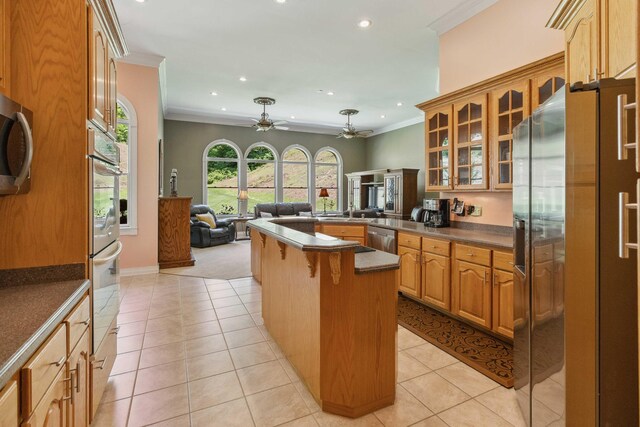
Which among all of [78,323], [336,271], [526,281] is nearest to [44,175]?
[78,323]

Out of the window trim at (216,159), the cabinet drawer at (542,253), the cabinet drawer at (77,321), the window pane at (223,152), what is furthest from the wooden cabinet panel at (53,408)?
the window pane at (223,152)

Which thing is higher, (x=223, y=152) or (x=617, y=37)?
(x=223, y=152)

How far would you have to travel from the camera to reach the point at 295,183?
10.6 m

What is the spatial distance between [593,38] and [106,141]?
2939mm

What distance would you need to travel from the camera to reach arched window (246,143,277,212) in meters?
10.0

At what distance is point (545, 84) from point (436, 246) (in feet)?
5.79

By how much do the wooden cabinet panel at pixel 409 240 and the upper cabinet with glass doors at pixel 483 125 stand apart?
726mm

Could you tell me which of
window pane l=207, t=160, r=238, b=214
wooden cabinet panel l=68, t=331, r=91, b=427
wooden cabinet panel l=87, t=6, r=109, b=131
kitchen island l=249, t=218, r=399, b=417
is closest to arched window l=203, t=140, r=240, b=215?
window pane l=207, t=160, r=238, b=214

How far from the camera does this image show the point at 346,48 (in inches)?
193

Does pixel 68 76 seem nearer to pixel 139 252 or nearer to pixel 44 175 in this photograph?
pixel 44 175

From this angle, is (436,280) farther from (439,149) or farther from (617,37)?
(617,37)

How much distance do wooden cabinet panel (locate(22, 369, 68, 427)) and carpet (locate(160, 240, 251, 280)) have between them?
394 centimetres

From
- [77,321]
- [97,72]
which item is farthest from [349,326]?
[97,72]

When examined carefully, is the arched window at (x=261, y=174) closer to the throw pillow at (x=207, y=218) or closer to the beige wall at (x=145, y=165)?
the throw pillow at (x=207, y=218)
